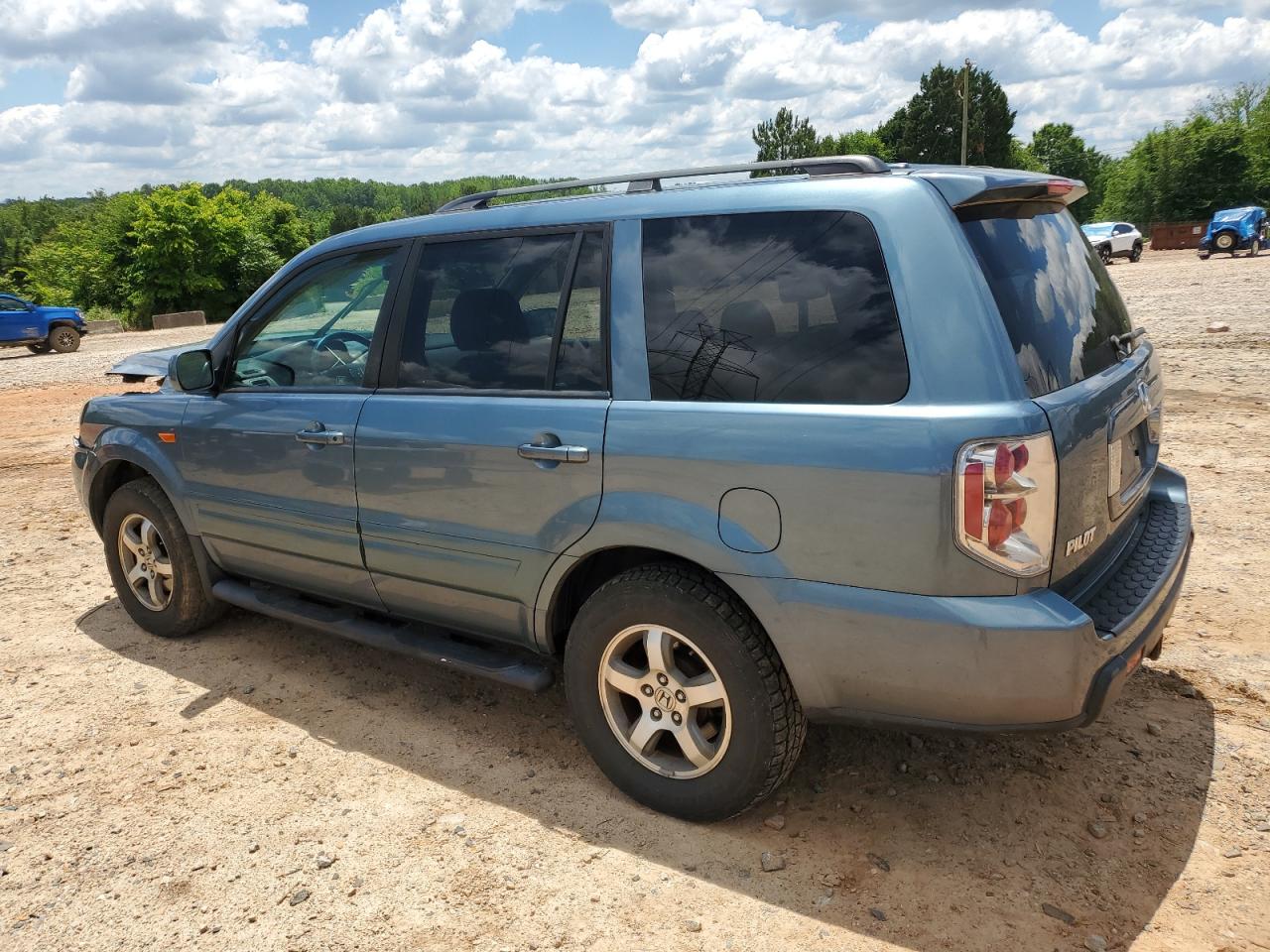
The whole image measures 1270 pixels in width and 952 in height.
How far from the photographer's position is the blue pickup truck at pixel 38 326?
2228 centimetres

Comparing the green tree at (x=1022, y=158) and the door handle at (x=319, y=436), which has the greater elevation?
the green tree at (x=1022, y=158)

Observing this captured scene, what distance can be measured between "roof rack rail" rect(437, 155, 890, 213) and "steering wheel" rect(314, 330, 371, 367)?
626 mm

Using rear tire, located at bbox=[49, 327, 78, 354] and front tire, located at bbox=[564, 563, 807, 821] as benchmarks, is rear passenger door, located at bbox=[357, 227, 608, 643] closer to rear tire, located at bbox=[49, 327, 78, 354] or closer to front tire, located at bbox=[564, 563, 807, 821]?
front tire, located at bbox=[564, 563, 807, 821]

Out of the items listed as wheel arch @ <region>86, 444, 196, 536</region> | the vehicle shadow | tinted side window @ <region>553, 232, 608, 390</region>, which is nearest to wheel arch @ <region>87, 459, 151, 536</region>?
wheel arch @ <region>86, 444, 196, 536</region>

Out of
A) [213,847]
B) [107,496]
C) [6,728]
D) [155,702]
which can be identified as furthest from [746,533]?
[107,496]

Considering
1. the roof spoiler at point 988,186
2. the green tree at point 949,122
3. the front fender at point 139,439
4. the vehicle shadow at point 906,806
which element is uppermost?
the green tree at point 949,122

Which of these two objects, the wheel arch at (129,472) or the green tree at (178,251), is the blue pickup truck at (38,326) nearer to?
the wheel arch at (129,472)

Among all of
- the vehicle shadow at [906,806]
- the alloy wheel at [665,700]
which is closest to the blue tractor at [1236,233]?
the vehicle shadow at [906,806]

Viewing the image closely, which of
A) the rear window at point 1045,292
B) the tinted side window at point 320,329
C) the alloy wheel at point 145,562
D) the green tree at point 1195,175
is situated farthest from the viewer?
the green tree at point 1195,175

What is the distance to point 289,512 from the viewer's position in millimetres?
4055

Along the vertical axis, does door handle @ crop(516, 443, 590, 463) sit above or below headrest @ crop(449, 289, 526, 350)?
below

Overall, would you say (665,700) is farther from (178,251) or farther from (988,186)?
(178,251)

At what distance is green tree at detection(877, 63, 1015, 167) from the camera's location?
7112 centimetres

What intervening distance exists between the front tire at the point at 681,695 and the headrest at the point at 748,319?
0.75 m
